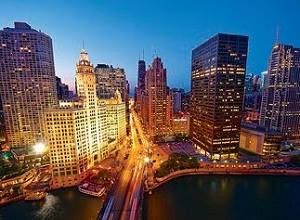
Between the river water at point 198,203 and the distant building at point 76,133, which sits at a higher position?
the distant building at point 76,133

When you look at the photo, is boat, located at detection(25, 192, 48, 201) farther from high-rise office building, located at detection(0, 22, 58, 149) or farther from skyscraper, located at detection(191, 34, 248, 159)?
skyscraper, located at detection(191, 34, 248, 159)

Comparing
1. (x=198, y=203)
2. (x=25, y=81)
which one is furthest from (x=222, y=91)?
(x=25, y=81)

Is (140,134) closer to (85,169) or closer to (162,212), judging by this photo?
(85,169)

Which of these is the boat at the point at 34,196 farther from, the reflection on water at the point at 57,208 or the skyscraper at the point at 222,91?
the skyscraper at the point at 222,91

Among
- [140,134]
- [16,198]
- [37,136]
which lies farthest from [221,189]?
[37,136]

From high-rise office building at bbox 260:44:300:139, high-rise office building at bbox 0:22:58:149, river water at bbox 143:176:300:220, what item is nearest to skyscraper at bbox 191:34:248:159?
river water at bbox 143:176:300:220

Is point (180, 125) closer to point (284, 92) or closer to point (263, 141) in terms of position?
point (263, 141)

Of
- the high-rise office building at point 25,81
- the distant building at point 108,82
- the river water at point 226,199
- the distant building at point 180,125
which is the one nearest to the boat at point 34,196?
the river water at point 226,199

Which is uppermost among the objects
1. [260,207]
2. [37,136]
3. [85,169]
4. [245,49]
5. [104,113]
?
[245,49]
